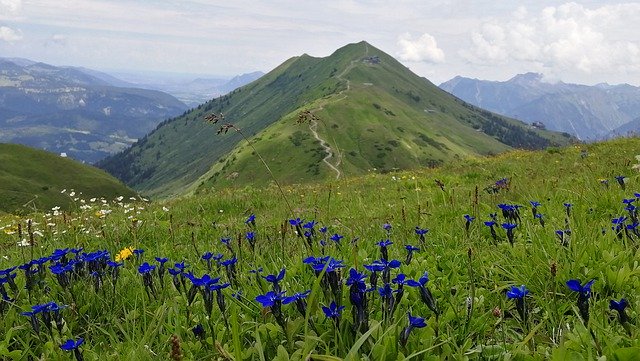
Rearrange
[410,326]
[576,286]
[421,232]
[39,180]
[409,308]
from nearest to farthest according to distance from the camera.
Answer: [576,286] < [410,326] < [409,308] < [421,232] < [39,180]

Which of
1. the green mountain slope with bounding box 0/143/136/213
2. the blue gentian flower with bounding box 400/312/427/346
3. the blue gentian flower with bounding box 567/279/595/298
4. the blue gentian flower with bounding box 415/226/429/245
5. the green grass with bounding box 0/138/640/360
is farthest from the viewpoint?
the green mountain slope with bounding box 0/143/136/213

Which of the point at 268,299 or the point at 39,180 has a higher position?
the point at 268,299

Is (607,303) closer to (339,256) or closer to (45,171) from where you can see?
(339,256)

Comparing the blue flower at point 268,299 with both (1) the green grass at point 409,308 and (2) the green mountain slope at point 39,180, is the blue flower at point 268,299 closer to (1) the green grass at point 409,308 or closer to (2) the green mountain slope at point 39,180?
(1) the green grass at point 409,308

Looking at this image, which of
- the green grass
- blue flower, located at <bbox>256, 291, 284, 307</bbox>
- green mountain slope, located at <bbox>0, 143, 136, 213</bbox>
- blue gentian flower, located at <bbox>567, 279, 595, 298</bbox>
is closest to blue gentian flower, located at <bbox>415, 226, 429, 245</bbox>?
the green grass

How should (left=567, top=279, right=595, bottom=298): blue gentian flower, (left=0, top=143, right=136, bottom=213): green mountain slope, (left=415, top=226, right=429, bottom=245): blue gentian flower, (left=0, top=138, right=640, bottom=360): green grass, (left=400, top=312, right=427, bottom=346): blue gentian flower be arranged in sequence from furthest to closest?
1. (left=0, top=143, right=136, bottom=213): green mountain slope
2. (left=415, top=226, right=429, bottom=245): blue gentian flower
3. (left=0, top=138, right=640, bottom=360): green grass
4. (left=400, top=312, right=427, bottom=346): blue gentian flower
5. (left=567, top=279, right=595, bottom=298): blue gentian flower

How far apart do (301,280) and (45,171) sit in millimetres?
220598

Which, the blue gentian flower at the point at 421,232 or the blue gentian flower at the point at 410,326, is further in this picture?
the blue gentian flower at the point at 421,232

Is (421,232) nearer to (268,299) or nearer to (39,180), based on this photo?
(268,299)

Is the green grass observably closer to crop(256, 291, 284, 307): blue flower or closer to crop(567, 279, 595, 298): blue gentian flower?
crop(256, 291, 284, 307): blue flower

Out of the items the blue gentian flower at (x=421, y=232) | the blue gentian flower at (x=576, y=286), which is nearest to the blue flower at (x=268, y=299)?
the blue gentian flower at (x=576, y=286)

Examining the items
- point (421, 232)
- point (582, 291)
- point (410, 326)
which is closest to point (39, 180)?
point (421, 232)

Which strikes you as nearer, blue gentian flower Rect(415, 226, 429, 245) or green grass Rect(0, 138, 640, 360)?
green grass Rect(0, 138, 640, 360)

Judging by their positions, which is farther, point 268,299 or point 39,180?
point 39,180
